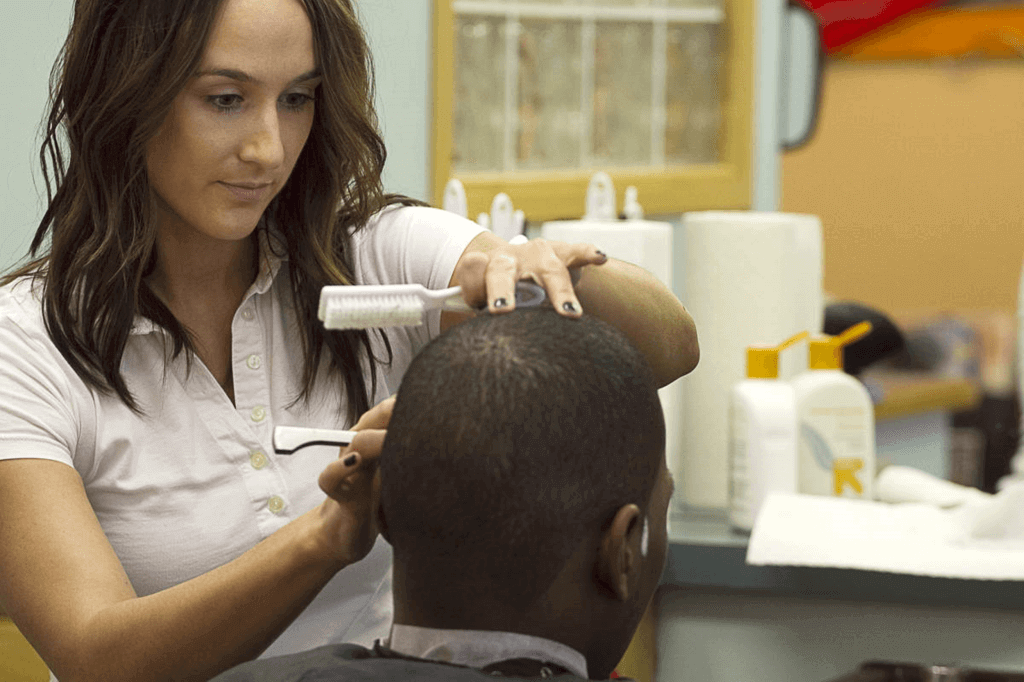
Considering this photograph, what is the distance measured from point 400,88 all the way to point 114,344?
0.90 meters

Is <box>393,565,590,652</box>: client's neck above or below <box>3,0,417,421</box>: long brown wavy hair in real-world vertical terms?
below

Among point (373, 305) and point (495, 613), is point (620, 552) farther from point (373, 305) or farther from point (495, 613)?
point (373, 305)

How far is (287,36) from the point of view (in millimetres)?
1243

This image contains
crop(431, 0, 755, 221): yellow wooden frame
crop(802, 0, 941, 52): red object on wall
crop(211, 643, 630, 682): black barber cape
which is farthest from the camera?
crop(802, 0, 941, 52): red object on wall

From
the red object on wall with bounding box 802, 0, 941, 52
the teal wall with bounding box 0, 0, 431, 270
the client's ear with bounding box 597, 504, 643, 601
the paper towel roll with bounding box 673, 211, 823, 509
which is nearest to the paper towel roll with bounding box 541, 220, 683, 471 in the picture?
the paper towel roll with bounding box 673, 211, 823, 509

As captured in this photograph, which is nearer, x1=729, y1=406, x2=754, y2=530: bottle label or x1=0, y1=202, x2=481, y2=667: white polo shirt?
x1=0, y1=202, x2=481, y2=667: white polo shirt

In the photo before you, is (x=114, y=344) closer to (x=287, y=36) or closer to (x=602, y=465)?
(x=287, y=36)

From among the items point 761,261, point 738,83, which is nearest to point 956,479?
point 738,83

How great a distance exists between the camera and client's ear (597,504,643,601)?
3.15 ft

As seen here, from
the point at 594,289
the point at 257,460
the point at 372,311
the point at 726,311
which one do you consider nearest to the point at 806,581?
the point at 726,311

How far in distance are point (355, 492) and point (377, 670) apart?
16 cm

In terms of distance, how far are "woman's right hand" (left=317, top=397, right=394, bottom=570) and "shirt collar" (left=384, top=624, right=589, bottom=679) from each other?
117 mm

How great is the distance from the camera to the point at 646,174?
101 inches

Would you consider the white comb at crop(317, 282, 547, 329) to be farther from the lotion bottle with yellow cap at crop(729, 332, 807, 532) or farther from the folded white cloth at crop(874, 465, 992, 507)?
the folded white cloth at crop(874, 465, 992, 507)
